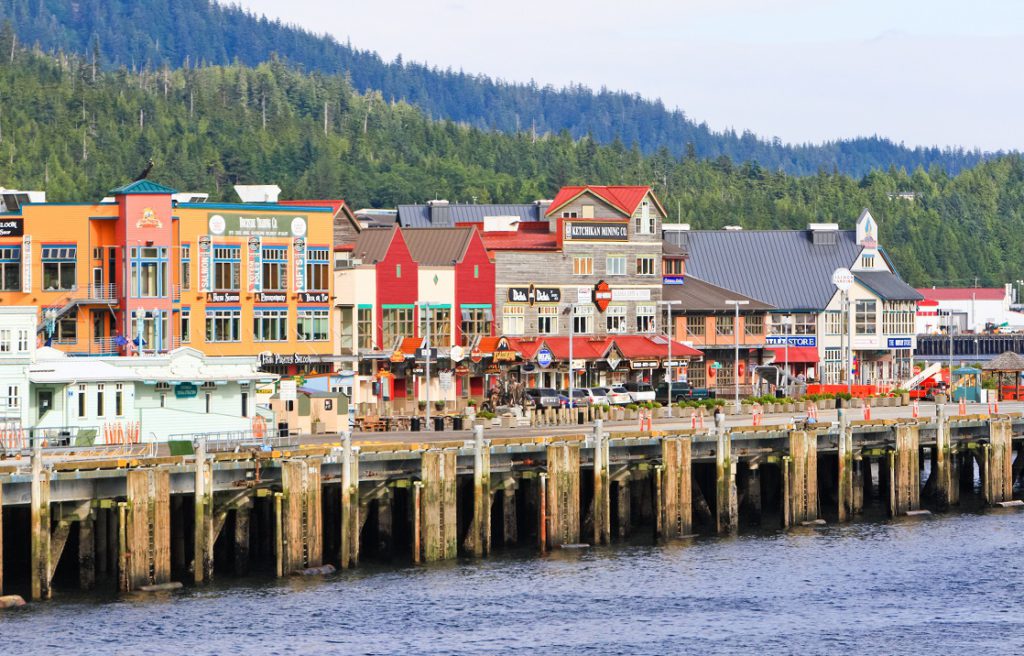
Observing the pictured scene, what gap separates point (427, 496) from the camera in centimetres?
7988

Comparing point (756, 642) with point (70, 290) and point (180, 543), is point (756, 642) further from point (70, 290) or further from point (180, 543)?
point (70, 290)

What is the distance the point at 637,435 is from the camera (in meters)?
91.4

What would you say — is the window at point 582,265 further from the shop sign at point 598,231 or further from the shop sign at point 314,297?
the shop sign at point 314,297

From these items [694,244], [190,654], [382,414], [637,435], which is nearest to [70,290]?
[382,414]

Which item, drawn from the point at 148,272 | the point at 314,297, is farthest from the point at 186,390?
the point at 314,297

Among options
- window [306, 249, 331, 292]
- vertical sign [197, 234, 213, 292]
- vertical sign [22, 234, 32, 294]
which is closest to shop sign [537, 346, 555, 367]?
window [306, 249, 331, 292]

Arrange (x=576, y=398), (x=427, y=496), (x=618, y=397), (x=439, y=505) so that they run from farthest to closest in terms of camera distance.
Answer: (x=618, y=397) → (x=576, y=398) → (x=439, y=505) → (x=427, y=496)

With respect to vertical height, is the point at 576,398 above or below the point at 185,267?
below

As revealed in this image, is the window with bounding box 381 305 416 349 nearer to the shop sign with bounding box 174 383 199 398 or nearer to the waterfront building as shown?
the waterfront building

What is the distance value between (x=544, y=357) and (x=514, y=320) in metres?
8.65

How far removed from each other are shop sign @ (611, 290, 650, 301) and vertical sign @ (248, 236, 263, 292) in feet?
98.4

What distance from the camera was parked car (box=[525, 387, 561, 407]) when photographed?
12538cm

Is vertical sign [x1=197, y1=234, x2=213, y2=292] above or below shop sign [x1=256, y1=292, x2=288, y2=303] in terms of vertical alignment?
above

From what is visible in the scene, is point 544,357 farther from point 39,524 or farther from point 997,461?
point 39,524
